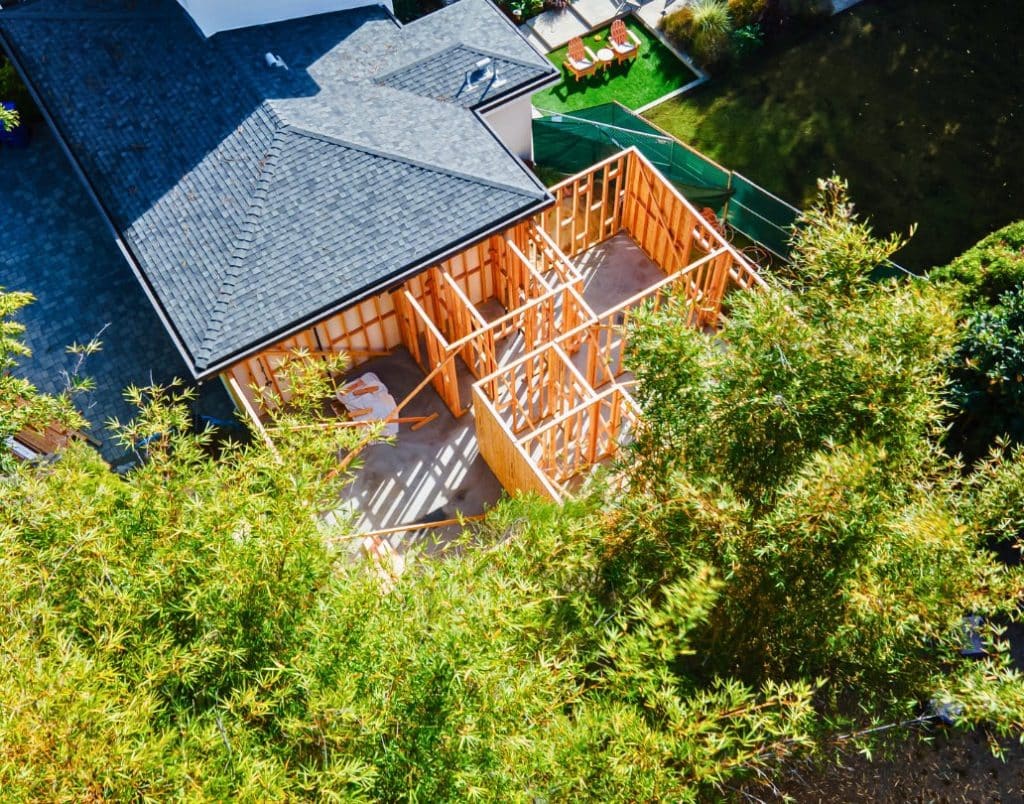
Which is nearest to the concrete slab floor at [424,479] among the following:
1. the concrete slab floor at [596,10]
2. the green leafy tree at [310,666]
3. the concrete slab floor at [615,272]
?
the concrete slab floor at [615,272]

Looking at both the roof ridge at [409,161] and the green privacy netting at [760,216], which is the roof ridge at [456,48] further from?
the green privacy netting at [760,216]

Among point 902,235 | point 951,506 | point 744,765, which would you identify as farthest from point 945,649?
point 902,235

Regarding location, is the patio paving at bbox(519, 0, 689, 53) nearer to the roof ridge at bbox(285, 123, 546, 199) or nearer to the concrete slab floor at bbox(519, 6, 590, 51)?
the concrete slab floor at bbox(519, 6, 590, 51)

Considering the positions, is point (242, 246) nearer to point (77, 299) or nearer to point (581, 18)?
point (77, 299)

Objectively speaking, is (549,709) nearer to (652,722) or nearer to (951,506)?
(652,722)

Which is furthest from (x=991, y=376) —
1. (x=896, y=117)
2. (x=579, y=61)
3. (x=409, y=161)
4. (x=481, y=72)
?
(x=579, y=61)

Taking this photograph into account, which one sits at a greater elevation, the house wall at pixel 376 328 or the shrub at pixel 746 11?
the shrub at pixel 746 11

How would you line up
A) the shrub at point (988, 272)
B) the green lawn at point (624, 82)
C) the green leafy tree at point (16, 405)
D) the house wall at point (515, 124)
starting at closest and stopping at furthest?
the green leafy tree at point (16, 405)
the shrub at point (988, 272)
the house wall at point (515, 124)
the green lawn at point (624, 82)
